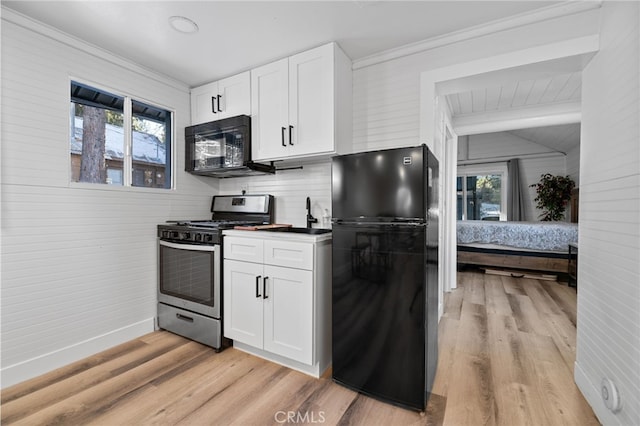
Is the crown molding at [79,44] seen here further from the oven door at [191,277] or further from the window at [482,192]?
the window at [482,192]

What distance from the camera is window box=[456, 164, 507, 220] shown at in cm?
693

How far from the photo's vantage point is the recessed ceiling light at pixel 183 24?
187 cm

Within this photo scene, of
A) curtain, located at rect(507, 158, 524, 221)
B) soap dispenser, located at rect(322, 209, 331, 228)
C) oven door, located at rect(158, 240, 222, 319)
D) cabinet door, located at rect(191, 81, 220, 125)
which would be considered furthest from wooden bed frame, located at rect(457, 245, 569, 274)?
cabinet door, located at rect(191, 81, 220, 125)

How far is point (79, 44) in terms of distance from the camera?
2.13 m

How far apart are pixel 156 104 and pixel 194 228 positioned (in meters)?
1.31

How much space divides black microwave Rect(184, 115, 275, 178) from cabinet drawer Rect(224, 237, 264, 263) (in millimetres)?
750

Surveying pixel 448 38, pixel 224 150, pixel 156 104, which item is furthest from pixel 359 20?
pixel 156 104

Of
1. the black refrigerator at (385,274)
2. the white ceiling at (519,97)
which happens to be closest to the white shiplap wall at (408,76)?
the white ceiling at (519,97)

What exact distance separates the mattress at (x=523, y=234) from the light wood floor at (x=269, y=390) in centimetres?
239

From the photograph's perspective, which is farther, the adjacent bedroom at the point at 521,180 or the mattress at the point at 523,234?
the mattress at the point at 523,234

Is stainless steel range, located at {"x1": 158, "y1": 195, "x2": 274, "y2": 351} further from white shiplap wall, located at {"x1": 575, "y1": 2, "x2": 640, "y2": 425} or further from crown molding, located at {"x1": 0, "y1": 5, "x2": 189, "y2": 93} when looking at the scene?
white shiplap wall, located at {"x1": 575, "y1": 2, "x2": 640, "y2": 425}

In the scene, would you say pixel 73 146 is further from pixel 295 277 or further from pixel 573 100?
pixel 573 100

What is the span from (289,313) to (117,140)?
213 cm

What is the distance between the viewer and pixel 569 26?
1729mm
